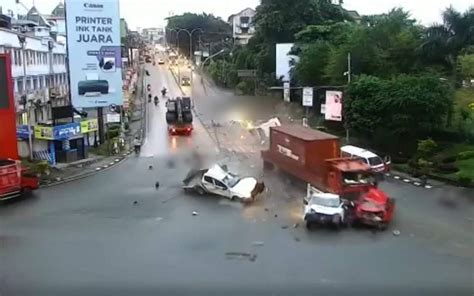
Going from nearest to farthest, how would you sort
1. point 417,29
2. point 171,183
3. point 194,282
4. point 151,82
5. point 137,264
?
point 194,282
point 137,264
point 171,183
point 417,29
point 151,82

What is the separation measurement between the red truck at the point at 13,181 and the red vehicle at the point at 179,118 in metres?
17.5

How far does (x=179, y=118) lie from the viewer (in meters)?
42.3

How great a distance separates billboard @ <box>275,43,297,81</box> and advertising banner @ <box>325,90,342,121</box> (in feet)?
82.2

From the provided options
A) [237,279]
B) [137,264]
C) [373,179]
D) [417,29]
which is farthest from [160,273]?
[417,29]

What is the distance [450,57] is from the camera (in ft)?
122

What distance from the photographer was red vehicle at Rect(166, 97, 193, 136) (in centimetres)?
4147

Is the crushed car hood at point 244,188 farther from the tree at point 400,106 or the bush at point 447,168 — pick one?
the tree at point 400,106

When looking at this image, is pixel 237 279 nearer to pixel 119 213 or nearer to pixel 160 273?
pixel 160 273

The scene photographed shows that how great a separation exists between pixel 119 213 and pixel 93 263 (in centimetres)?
585

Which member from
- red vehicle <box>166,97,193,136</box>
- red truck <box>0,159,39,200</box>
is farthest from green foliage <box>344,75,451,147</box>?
red truck <box>0,159,39,200</box>

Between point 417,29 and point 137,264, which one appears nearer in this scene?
point 137,264

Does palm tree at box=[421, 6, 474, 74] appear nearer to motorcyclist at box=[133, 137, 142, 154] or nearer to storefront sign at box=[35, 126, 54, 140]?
motorcyclist at box=[133, 137, 142, 154]

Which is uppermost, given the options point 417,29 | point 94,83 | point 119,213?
point 417,29

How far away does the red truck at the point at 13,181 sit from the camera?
75.7 feet
